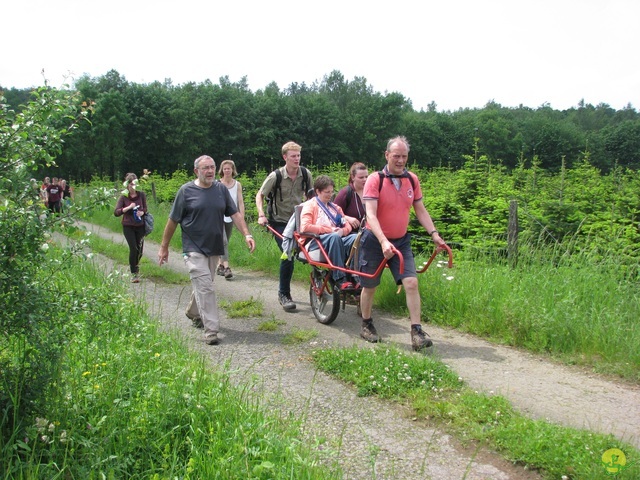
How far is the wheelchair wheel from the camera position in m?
6.70

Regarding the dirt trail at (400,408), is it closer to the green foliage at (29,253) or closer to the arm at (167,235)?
the arm at (167,235)

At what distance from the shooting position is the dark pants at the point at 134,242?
960 cm

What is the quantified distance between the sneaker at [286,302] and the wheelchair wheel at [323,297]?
436 millimetres

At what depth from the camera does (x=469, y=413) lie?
3.95m

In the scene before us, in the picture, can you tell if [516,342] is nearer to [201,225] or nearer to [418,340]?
[418,340]

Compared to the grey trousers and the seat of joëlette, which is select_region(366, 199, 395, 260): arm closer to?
the seat of joëlette

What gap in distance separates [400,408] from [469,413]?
513mm

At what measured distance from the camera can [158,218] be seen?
17.2 m

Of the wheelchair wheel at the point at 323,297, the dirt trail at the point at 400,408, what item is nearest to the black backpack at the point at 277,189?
the wheelchair wheel at the point at 323,297

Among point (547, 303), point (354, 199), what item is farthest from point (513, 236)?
point (354, 199)

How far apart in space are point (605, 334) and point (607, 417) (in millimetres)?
1387

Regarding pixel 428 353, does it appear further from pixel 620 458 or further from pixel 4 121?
pixel 4 121

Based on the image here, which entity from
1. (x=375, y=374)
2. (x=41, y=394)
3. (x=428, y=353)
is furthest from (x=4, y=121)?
(x=428, y=353)

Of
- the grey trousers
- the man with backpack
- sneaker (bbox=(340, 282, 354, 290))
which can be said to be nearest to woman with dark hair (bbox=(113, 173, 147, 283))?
the man with backpack
